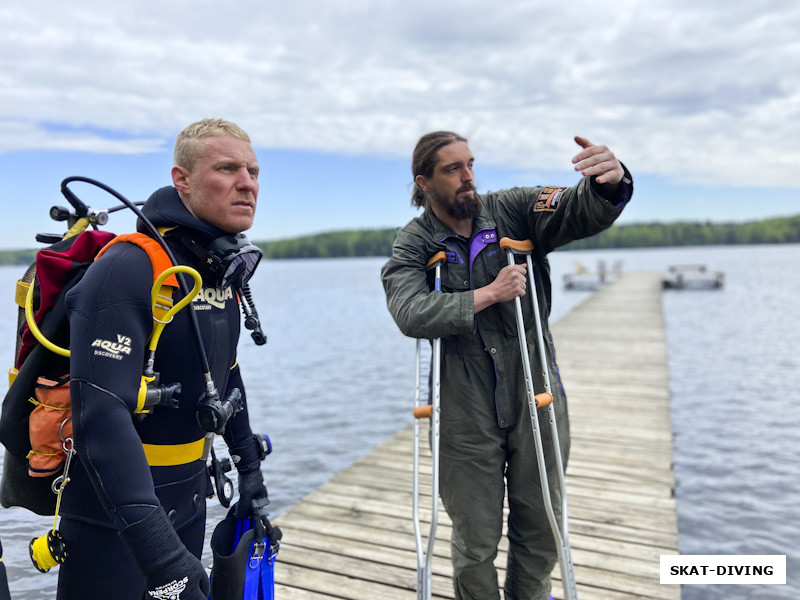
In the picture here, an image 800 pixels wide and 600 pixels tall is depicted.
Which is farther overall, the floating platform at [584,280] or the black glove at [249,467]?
the floating platform at [584,280]

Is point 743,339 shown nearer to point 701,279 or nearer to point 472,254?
point 472,254

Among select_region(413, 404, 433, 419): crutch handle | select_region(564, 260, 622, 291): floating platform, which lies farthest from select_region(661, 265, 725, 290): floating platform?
select_region(413, 404, 433, 419): crutch handle

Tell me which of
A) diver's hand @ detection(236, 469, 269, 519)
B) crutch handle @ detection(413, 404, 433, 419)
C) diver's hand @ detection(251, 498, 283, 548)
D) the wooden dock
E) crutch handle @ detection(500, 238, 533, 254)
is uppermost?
crutch handle @ detection(500, 238, 533, 254)

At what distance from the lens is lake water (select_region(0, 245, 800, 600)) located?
21.6ft

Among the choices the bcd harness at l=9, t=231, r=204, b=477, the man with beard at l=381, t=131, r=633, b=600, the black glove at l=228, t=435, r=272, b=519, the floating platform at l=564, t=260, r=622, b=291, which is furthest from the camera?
the floating platform at l=564, t=260, r=622, b=291

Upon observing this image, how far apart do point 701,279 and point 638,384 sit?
38352mm

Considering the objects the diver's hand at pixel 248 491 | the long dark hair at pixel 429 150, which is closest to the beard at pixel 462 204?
the long dark hair at pixel 429 150

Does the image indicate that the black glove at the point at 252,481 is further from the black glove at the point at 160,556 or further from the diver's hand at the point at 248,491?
the black glove at the point at 160,556

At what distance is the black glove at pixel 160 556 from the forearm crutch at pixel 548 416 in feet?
5.79

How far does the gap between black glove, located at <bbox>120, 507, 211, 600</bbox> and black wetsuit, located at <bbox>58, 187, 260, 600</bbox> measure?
4 cm

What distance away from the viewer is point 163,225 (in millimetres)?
2346

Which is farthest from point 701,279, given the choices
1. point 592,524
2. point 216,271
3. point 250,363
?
point 216,271

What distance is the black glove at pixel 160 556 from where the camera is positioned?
1.93 metres

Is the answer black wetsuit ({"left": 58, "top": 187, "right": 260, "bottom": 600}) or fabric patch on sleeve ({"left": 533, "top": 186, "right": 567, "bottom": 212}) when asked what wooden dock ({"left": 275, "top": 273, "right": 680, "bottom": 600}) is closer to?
black wetsuit ({"left": 58, "top": 187, "right": 260, "bottom": 600})
